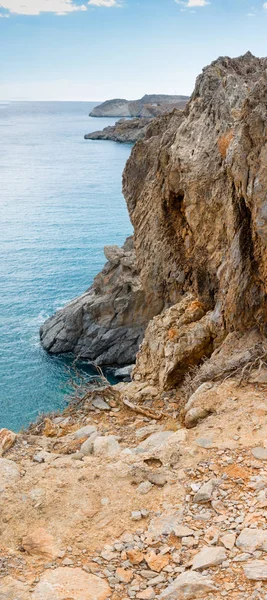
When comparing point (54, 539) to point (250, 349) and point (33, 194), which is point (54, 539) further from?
point (33, 194)

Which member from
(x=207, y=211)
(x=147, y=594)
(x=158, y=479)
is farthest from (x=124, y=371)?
(x=147, y=594)

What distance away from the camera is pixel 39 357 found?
131 ft

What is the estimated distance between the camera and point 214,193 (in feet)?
54.6

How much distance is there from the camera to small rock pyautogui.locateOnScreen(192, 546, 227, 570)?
20.5ft

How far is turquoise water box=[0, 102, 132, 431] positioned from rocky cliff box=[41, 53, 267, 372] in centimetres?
732

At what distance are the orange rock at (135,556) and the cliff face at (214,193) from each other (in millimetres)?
7010

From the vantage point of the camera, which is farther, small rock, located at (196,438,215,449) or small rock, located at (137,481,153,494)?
small rock, located at (196,438,215,449)

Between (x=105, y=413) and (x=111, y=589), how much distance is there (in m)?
6.76

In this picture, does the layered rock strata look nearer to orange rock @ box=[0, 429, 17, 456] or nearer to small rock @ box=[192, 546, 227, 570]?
orange rock @ box=[0, 429, 17, 456]

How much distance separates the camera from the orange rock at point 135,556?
6.74m

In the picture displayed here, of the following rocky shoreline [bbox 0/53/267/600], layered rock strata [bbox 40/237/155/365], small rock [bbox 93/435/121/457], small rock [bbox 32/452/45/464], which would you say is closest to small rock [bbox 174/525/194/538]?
rocky shoreline [bbox 0/53/267/600]

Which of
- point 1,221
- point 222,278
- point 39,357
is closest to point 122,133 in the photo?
point 1,221

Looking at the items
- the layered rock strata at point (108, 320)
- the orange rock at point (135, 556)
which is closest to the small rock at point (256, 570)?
the orange rock at point (135, 556)

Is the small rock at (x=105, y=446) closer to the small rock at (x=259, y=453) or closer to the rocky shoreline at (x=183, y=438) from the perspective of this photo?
the rocky shoreline at (x=183, y=438)
